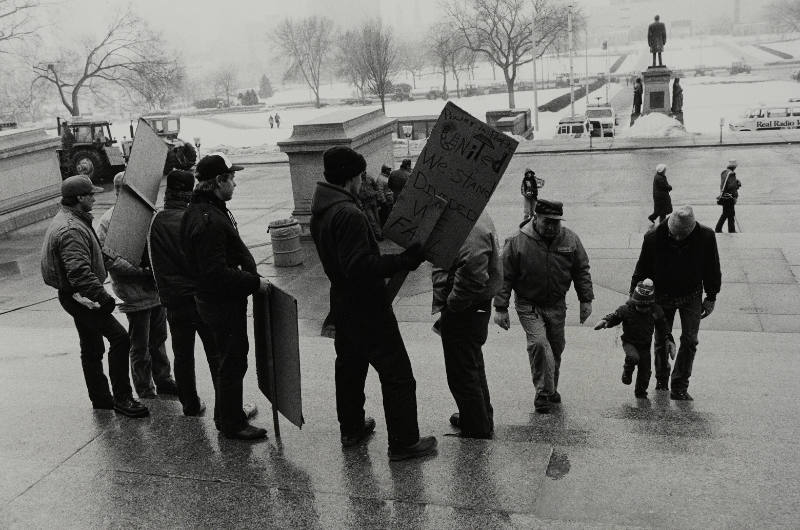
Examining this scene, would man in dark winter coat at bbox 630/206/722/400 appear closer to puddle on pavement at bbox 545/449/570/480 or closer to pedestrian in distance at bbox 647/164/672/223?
puddle on pavement at bbox 545/449/570/480

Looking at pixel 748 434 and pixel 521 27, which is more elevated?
pixel 521 27

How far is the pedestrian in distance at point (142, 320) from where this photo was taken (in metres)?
5.66

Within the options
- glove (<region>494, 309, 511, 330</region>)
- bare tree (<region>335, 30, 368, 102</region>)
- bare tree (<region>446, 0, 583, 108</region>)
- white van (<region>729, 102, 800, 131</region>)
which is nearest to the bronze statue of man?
white van (<region>729, 102, 800, 131</region>)

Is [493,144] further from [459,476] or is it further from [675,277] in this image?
[675,277]

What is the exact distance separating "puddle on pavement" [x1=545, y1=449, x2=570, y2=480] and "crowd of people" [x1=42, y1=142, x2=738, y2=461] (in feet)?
1.72

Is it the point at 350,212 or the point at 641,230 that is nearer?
the point at 350,212

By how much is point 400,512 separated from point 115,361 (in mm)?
Result: 2580

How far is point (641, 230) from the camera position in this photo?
46.9 ft

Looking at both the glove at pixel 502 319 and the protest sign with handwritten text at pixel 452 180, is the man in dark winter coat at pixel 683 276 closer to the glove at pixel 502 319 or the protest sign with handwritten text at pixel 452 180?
the glove at pixel 502 319

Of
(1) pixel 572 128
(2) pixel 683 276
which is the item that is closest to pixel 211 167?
(2) pixel 683 276

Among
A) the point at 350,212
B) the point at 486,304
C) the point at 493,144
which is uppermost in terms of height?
the point at 493,144

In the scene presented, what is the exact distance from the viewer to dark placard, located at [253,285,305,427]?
4.34 m

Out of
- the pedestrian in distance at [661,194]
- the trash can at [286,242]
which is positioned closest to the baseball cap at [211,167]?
the trash can at [286,242]

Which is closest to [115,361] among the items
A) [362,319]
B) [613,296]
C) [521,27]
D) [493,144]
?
[362,319]
